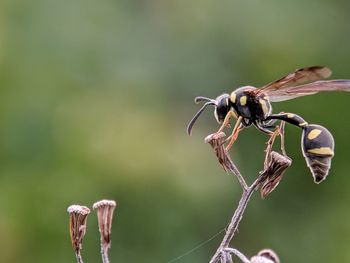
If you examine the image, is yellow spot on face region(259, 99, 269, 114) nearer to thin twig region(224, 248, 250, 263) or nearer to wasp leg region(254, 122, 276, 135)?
wasp leg region(254, 122, 276, 135)

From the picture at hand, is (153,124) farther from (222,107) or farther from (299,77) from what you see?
(299,77)

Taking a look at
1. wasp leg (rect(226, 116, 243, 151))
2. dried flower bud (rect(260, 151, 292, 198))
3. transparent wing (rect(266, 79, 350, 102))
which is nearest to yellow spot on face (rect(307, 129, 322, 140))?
transparent wing (rect(266, 79, 350, 102))

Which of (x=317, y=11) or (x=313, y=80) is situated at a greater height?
(x=317, y=11)

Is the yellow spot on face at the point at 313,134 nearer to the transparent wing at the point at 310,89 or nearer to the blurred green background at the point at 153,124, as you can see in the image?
the transparent wing at the point at 310,89

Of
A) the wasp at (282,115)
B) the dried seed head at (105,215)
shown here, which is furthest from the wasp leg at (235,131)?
the dried seed head at (105,215)

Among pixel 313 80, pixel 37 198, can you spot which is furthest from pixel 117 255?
pixel 313 80

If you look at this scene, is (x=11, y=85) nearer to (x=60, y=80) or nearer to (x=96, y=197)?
(x=60, y=80)

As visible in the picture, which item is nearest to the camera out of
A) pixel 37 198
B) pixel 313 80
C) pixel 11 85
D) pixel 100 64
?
pixel 313 80
